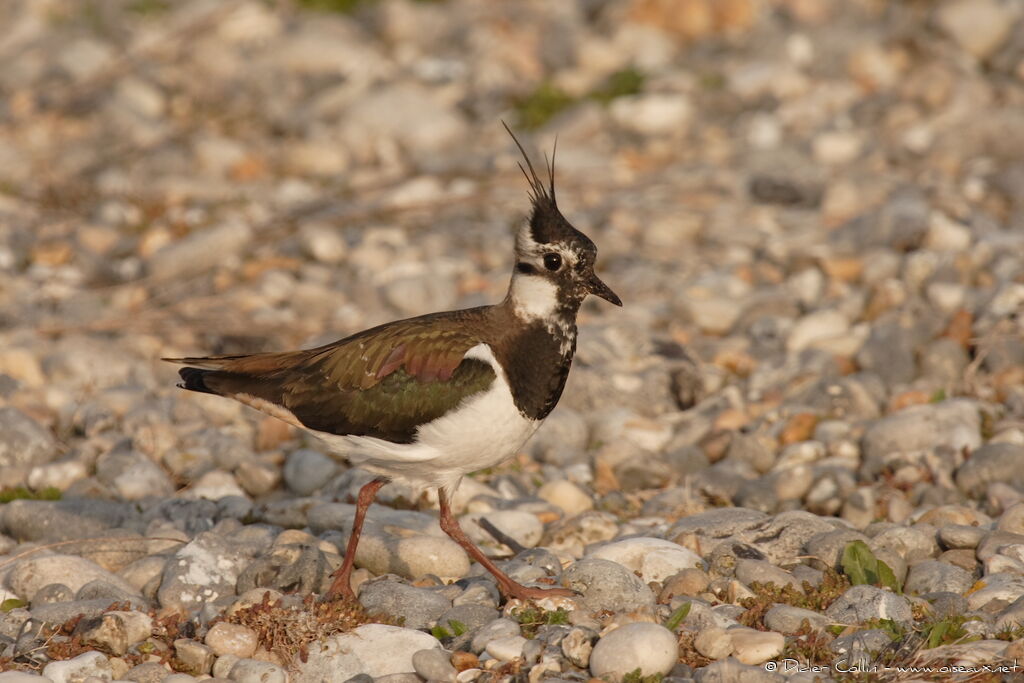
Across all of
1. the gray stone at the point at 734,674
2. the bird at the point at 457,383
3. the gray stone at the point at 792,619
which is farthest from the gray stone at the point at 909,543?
the bird at the point at 457,383

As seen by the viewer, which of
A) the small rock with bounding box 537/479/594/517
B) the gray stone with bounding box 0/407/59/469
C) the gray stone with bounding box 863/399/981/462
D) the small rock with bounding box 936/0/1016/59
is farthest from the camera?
the small rock with bounding box 936/0/1016/59

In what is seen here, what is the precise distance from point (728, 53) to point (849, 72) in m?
1.62

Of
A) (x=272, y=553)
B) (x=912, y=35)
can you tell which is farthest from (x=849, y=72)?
(x=272, y=553)

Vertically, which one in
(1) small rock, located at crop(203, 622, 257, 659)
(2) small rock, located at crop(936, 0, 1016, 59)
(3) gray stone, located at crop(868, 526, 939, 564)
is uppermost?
(2) small rock, located at crop(936, 0, 1016, 59)

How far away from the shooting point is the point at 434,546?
6930 mm

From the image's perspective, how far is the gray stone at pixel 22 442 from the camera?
8.50m

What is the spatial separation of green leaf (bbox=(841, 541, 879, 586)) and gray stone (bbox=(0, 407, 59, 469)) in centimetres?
540

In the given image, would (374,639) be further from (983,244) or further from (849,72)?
(849,72)

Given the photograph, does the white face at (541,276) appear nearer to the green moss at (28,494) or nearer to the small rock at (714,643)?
the small rock at (714,643)

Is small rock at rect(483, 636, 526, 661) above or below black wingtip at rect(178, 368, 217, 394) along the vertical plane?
below

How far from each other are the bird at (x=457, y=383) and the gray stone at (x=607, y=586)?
0.40 feet

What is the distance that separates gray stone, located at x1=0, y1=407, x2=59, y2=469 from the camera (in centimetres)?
850

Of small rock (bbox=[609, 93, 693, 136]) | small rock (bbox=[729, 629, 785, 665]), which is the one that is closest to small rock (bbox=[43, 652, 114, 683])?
small rock (bbox=[729, 629, 785, 665])

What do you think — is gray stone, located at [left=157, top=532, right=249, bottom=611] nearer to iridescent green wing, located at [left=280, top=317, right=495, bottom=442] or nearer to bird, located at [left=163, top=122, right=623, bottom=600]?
bird, located at [left=163, top=122, right=623, bottom=600]
